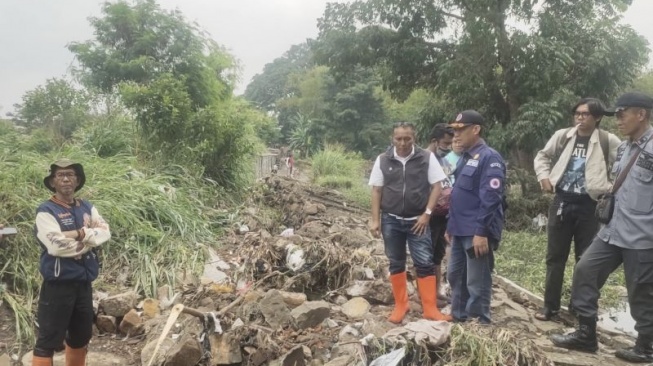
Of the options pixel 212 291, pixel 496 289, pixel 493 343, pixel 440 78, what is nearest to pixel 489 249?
pixel 493 343

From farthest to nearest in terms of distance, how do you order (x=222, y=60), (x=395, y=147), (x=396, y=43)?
(x=222, y=60) < (x=396, y=43) < (x=395, y=147)

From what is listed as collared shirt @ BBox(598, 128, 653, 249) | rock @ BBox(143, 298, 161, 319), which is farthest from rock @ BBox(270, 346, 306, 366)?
collared shirt @ BBox(598, 128, 653, 249)

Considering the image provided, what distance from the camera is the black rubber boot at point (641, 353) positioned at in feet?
10.6

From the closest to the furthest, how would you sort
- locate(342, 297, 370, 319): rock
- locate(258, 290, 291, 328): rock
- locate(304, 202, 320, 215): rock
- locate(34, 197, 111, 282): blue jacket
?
locate(34, 197, 111, 282): blue jacket, locate(258, 290, 291, 328): rock, locate(342, 297, 370, 319): rock, locate(304, 202, 320, 215): rock

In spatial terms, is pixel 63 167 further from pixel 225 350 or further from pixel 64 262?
pixel 225 350

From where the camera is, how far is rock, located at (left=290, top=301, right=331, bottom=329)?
3.64 m

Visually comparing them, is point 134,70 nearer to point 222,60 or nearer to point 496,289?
point 222,60

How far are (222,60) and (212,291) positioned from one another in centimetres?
1060

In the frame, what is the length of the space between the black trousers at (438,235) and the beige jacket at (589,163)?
857 millimetres

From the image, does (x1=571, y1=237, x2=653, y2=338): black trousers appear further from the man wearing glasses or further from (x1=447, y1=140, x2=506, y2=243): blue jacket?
the man wearing glasses

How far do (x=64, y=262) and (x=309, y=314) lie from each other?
1660mm

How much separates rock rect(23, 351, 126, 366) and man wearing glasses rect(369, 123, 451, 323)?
81.9 inches

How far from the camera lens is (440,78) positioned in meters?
10.5

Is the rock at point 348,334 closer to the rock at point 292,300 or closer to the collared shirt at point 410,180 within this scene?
the rock at point 292,300
